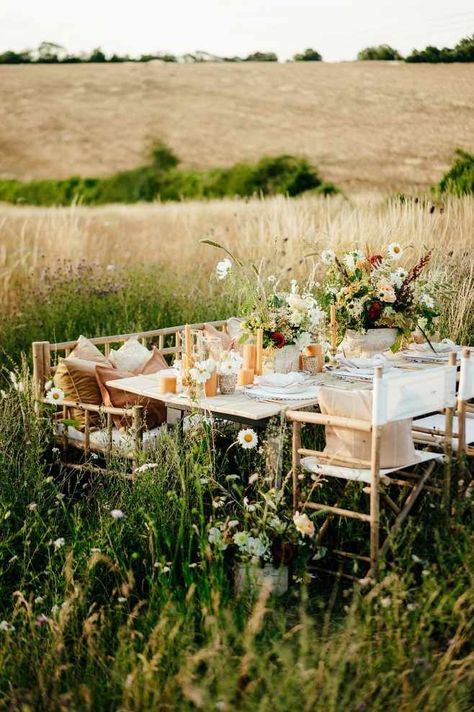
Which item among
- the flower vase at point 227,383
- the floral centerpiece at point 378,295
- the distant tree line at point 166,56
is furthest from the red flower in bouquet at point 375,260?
the distant tree line at point 166,56

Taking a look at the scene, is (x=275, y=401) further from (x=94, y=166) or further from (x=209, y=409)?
(x=94, y=166)

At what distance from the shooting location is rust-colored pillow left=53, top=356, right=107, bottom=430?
15.1ft

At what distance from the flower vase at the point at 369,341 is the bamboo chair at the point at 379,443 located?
1.31 metres

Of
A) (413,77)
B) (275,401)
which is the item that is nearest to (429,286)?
(275,401)

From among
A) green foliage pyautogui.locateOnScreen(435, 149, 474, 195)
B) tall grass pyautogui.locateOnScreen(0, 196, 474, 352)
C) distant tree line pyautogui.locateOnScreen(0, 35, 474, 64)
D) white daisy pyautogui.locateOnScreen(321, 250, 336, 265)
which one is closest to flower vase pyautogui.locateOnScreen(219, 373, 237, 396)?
white daisy pyautogui.locateOnScreen(321, 250, 336, 265)

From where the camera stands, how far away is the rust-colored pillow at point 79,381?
15.1 feet

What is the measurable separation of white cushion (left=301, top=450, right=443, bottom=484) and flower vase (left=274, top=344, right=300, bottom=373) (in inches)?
33.2

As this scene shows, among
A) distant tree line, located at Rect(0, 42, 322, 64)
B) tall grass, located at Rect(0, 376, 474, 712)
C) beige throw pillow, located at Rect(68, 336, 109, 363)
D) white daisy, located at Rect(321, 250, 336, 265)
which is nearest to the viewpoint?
tall grass, located at Rect(0, 376, 474, 712)

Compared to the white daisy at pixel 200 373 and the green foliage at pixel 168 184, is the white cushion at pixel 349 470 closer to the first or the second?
the white daisy at pixel 200 373

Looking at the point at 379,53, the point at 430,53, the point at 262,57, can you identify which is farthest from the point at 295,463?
the point at 262,57

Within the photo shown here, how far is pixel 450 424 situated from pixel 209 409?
0.95 meters

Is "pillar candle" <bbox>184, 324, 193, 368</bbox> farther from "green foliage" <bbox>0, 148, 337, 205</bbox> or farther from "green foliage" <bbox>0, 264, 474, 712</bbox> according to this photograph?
"green foliage" <bbox>0, 148, 337, 205</bbox>

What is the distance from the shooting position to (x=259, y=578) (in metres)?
3.53

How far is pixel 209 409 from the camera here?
403 cm
